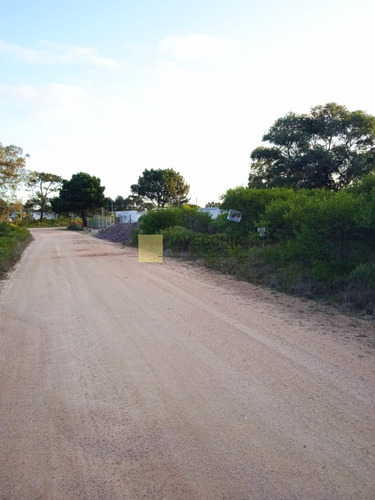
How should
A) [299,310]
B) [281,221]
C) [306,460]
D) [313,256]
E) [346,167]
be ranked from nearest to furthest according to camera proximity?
1. [306,460]
2. [299,310]
3. [313,256]
4. [281,221]
5. [346,167]

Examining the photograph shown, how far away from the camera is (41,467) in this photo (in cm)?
311

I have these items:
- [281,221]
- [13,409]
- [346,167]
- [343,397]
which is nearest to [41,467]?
[13,409]

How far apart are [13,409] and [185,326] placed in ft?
10.3

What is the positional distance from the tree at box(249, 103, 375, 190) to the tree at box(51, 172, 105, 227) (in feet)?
134

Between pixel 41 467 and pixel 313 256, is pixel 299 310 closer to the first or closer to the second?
pixel 313 256

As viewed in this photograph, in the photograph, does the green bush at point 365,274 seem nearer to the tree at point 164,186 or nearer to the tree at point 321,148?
the tree at point 321,148

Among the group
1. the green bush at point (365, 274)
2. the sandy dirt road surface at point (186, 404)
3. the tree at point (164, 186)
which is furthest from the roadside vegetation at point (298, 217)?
the tree at point (164, 186)

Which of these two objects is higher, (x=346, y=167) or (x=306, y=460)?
(x=346, y=167)

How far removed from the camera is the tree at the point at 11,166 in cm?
3928

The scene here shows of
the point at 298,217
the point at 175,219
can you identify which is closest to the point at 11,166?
the point at 175,219

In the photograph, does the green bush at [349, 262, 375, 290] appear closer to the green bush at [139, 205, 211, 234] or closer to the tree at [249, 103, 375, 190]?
the green bush at [139, 205, 211, 234]

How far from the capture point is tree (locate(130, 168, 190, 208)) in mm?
73625
